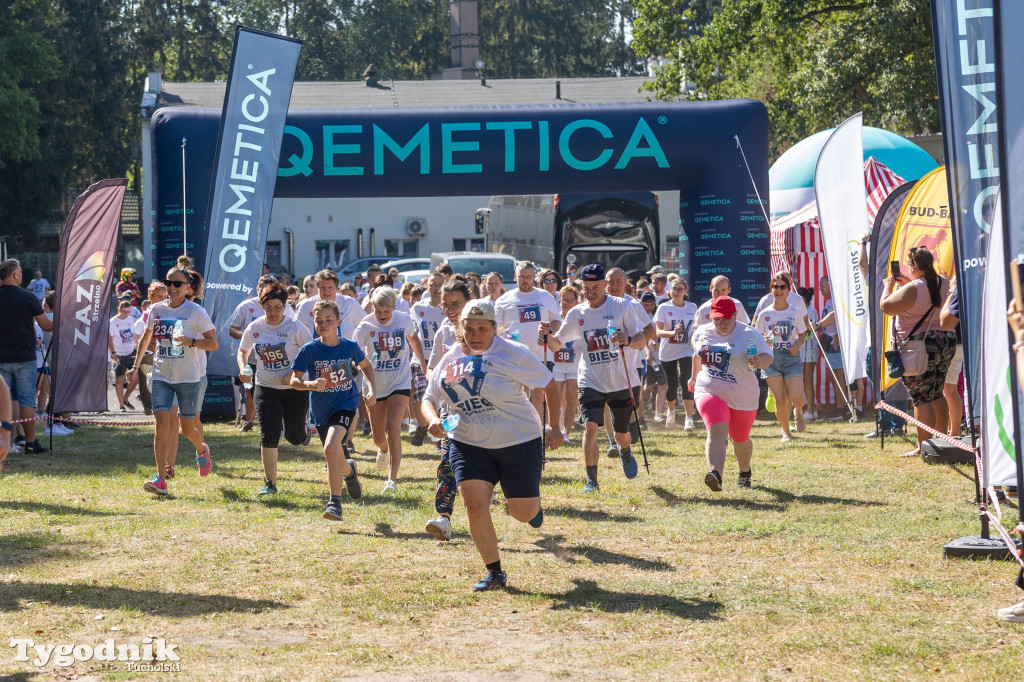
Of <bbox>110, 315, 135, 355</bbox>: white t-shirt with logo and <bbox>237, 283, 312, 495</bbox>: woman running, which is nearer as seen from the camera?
<bbox>237, 283, 312, 495</bbox>: woman running

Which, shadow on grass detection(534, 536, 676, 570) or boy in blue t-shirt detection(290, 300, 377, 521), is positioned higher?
boy in blue t-shirt detection(290, 300, 377, 521)

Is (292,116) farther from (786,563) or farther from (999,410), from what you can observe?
(999,410)

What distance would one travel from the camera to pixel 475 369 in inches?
265

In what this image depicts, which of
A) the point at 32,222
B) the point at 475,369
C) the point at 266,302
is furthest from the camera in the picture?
the point at 32,222

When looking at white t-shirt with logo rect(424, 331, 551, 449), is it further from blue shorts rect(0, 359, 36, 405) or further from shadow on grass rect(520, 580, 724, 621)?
blue shorts rect(0, 359, 36, 405)

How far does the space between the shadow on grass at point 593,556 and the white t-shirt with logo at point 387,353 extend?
7.98 ft

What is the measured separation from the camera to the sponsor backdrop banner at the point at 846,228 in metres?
12.2

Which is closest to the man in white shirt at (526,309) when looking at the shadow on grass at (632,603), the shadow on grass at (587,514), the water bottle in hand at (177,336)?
the shadow on grass at (587,514)

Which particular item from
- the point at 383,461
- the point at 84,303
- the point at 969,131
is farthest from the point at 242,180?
the point at 969,131

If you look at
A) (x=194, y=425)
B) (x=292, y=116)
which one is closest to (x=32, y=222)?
(x=292, y=116)

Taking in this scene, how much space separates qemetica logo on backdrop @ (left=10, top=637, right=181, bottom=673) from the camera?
547cm

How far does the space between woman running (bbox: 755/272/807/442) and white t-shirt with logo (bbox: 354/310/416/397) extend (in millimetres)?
4662

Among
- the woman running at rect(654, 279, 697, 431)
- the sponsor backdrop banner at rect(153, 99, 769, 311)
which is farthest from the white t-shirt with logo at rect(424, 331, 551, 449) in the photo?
the sponsor backdrop banner at rect(153, 99, 769, 311)

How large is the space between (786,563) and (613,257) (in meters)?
21.0
